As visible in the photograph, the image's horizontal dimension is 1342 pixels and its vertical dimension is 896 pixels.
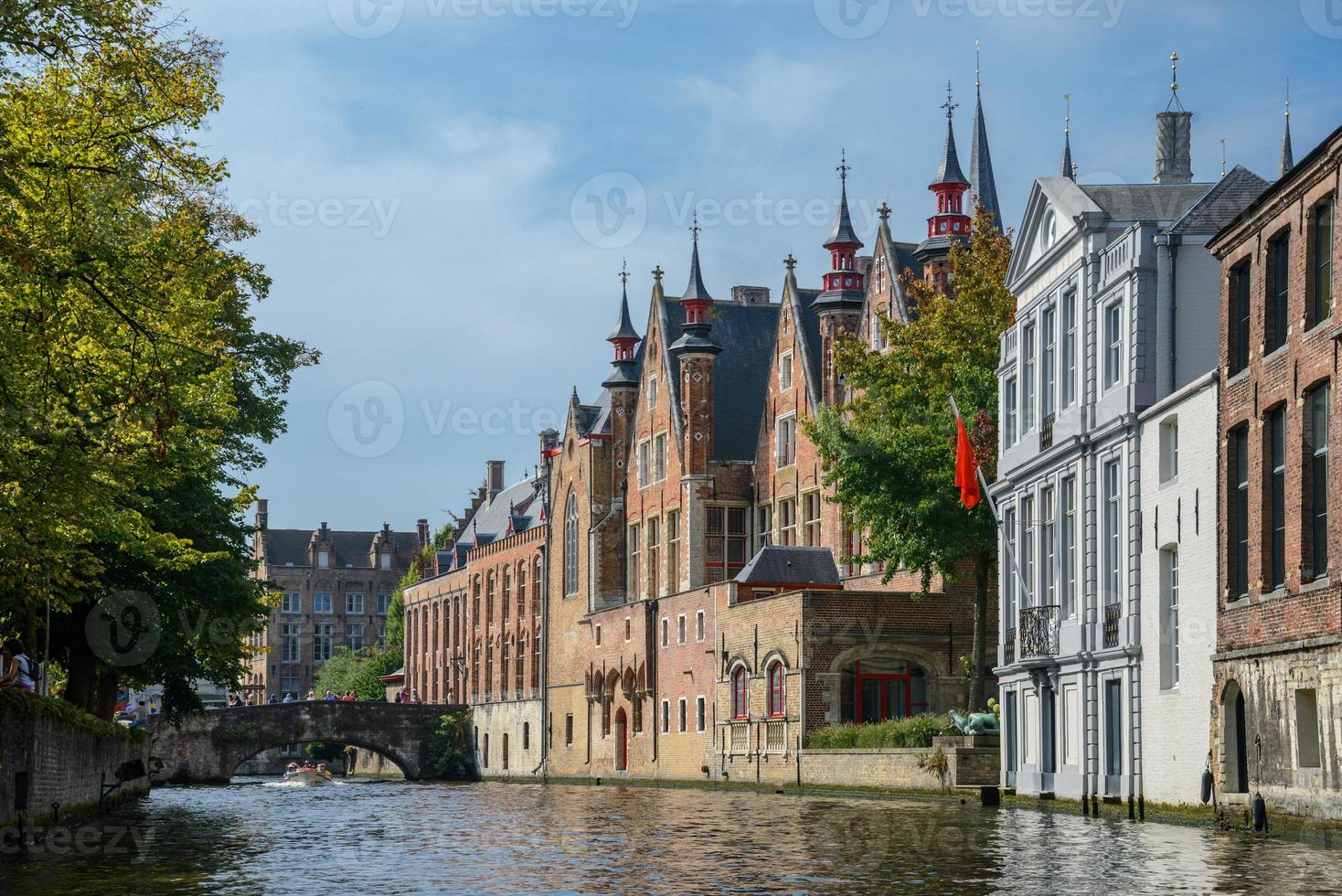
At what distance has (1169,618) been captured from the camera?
33.4 m

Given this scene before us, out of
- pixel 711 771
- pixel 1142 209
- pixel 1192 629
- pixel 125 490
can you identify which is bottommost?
pixel 711 771

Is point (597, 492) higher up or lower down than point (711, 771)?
higher up

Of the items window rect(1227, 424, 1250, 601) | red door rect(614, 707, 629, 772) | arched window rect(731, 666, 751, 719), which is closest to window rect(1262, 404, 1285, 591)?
window rect(1227, 424, 1250, 601)

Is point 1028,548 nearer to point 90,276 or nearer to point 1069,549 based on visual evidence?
point 1069,549

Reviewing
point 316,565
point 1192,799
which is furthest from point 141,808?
point 316,565

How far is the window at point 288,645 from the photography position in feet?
481

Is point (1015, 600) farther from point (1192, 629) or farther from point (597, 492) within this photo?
point (597, 492)

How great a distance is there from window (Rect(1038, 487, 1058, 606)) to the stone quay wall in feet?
59.4

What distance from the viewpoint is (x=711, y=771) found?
60562 mm

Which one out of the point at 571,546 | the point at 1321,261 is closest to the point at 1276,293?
the point at 1321,261

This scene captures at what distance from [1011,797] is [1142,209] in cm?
1188

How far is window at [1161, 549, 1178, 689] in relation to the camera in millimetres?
33250

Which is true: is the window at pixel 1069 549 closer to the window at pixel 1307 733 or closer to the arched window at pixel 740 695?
the window at pixel 1307 733

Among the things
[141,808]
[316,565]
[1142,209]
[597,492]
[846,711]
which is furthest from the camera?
[316,565]
